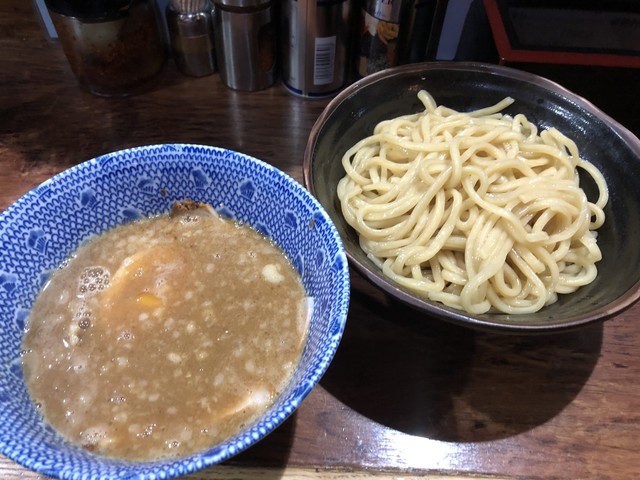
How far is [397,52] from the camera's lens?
1960 mm

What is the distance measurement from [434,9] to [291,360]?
1459 millimetres

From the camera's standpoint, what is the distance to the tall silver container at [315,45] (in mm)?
1804

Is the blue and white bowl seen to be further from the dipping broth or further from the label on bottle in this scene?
the label on bottle

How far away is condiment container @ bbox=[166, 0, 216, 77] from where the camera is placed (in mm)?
1946

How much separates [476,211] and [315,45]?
928mm

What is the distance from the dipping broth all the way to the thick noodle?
14.9 inches

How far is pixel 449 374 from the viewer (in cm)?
126

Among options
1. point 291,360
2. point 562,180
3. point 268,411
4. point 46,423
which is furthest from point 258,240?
point 562,180

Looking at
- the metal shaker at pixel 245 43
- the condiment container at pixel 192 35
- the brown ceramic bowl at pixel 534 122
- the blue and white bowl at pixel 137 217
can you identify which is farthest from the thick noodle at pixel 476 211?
the condiment container at pixel 192 35

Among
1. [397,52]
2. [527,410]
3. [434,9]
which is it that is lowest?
[527,410]

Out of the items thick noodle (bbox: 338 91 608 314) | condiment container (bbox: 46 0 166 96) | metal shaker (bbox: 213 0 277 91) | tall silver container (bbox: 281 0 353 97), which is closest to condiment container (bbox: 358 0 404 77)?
tall silver container (bbox: 281 0 353 97)

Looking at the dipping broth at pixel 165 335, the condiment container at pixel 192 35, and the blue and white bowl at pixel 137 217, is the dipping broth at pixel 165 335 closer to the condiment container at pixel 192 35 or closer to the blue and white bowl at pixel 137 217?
the blue and white bowl at pixel 137 217

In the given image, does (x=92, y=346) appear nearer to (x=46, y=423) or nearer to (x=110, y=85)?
(x=46, y=423)

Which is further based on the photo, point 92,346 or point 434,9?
point 434,9
